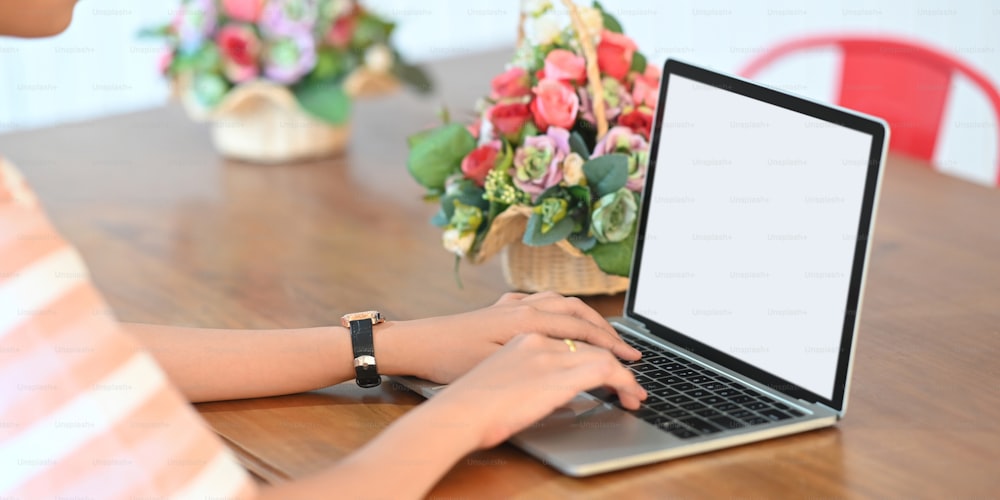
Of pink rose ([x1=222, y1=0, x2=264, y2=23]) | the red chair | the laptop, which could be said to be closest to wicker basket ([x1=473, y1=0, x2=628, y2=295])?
the laptop

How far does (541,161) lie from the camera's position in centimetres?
131

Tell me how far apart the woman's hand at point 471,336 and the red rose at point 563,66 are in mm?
295

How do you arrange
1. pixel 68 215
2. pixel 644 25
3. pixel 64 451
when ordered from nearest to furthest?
pixel 64 451 → pixel 68 215 → pixel 644 25

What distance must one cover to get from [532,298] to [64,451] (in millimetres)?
531

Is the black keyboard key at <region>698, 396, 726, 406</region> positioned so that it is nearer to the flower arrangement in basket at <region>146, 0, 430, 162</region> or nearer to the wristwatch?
the wristwatch

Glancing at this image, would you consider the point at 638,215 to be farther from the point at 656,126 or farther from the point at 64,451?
the point at 64,451

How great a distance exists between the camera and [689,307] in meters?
1.21

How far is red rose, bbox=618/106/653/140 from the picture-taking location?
1.35 m

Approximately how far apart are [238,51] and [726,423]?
113cm

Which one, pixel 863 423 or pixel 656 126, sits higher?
pixel 656 126

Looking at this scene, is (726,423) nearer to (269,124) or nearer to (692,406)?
(692,406)

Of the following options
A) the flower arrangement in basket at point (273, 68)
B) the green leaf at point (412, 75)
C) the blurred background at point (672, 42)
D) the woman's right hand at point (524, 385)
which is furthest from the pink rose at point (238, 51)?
the blurred background at point (672, 42)

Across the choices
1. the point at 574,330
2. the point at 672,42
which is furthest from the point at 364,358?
the point at 672,42

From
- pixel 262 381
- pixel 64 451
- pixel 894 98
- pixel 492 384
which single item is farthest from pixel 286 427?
pixel 894 98
